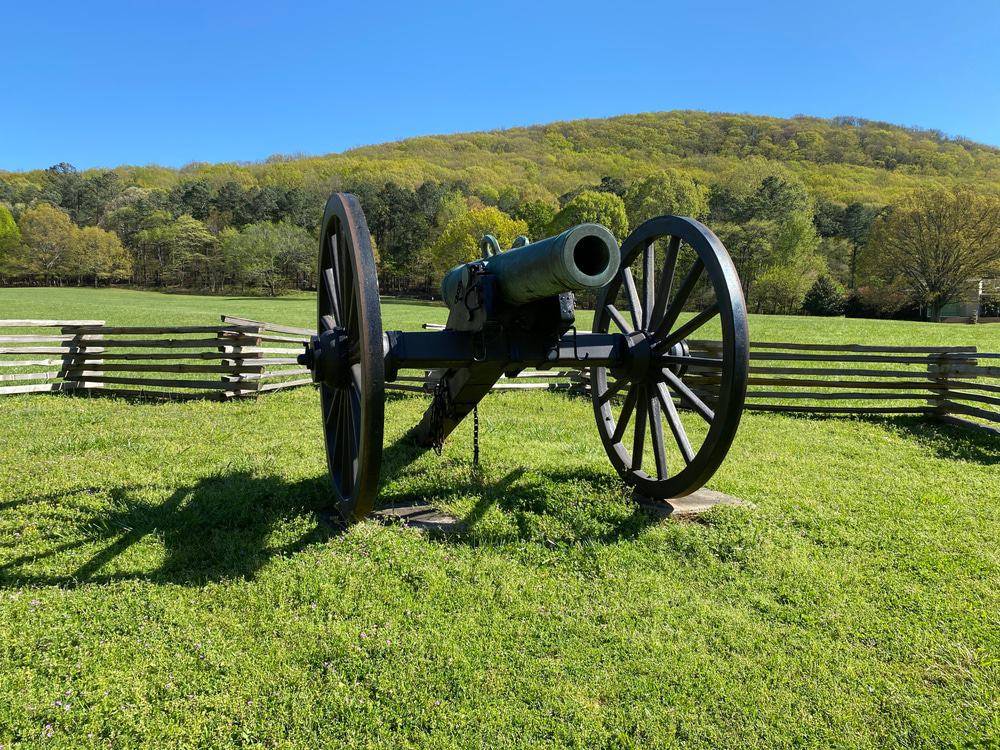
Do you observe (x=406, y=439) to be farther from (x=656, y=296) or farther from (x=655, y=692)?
(x=655, y=692)

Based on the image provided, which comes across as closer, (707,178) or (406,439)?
(406,439)

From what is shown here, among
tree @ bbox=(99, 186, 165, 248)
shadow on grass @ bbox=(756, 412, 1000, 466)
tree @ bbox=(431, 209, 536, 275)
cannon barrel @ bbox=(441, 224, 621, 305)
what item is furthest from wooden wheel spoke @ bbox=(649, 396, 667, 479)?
tree @ bbox=(99, 186, 165, 248)

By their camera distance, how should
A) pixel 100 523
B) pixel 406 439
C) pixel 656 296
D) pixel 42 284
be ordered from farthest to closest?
1. pixel 42 284
2. pixel 406 439
3. pixel 656 296
4. pixel 100 523

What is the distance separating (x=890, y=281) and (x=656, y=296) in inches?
1833

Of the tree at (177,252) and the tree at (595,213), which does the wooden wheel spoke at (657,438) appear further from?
the tree at (177,252)

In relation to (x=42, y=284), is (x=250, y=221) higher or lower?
higher

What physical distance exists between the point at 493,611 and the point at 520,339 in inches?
65.7

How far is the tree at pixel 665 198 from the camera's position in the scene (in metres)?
57.7

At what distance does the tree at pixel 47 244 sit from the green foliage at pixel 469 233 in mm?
43328

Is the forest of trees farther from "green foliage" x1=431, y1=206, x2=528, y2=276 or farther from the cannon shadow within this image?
the cannon shadow

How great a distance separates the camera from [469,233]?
176ft

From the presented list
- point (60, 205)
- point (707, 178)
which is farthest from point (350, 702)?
point (60, 205)

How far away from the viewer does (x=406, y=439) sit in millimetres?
6578

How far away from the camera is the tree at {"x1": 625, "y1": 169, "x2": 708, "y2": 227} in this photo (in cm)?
5772
